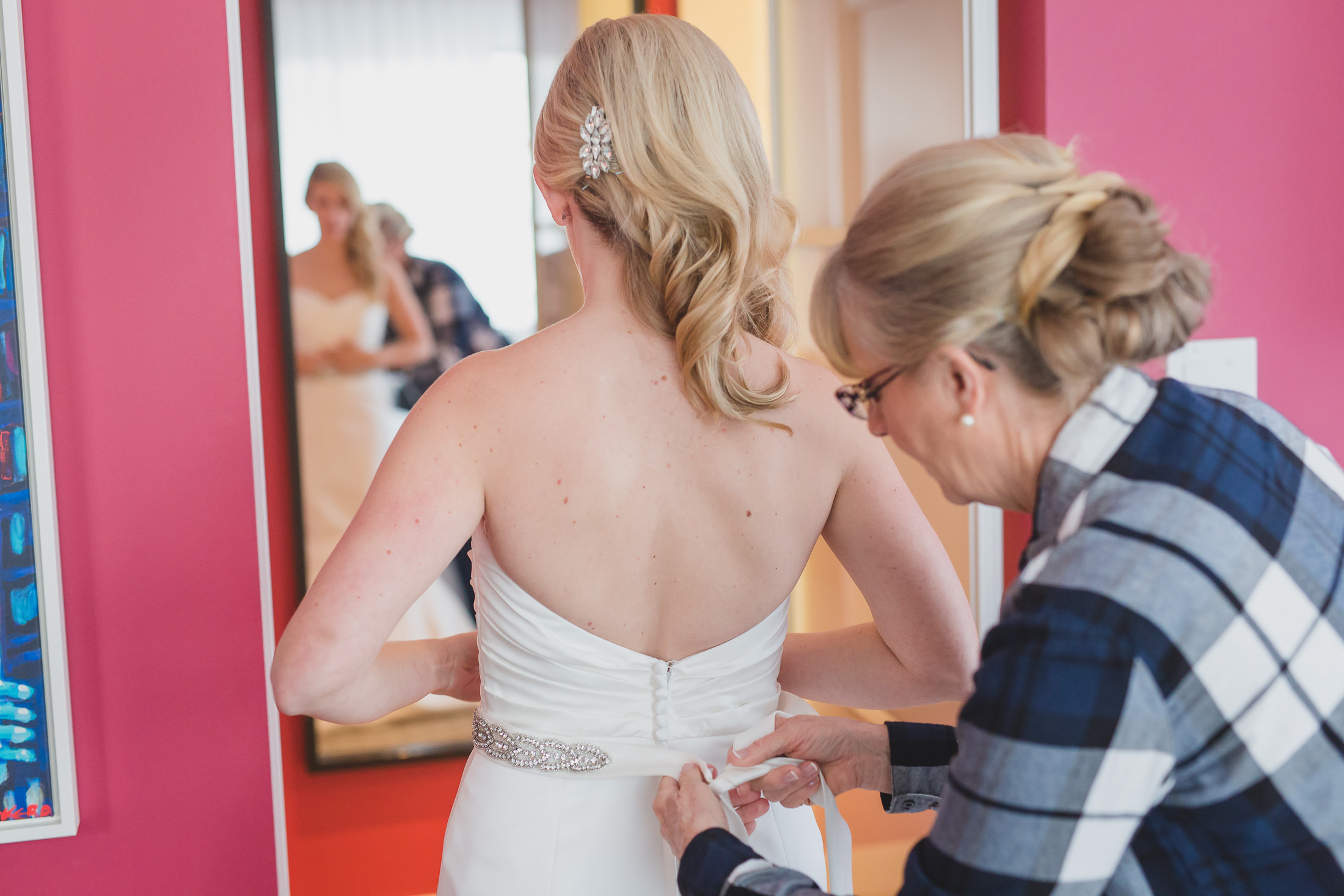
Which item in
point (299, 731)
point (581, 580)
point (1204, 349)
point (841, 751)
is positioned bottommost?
point (299, 731)

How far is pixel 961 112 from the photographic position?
1999 mm

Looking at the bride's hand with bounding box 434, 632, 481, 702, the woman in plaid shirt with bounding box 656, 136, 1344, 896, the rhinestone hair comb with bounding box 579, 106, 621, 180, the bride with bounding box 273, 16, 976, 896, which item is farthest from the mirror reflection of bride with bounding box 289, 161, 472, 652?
the woman in plaid shirt with bounding box 656, 136, 1344, 896

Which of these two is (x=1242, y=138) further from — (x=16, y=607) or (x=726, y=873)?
(x=16, y=607)

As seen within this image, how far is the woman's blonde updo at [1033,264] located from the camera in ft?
2.46

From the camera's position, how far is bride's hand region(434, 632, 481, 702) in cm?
134

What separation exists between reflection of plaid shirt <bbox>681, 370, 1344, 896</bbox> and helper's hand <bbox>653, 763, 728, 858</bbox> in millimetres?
300

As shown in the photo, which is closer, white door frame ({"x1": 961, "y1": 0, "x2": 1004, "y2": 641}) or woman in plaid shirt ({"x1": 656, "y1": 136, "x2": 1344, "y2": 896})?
woman in plaid shirt ({"x1": 656, "y1": 136, "x2": 1344, "y2": 896})

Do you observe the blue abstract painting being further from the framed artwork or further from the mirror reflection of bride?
the mirror reflection of bride

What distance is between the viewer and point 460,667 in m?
1.36

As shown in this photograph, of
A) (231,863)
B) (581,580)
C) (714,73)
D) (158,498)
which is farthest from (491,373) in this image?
(231,863)

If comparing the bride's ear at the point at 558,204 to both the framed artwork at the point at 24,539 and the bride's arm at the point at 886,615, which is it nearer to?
the bride's arm at the point at 886,615

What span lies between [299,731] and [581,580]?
159 centimetres

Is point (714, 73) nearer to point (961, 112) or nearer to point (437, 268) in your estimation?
point (961, 112)

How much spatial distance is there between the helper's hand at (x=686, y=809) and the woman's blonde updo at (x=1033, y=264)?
52 centimetres
